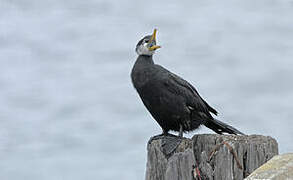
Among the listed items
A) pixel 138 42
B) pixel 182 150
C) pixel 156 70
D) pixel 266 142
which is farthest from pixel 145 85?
pixel 266 142

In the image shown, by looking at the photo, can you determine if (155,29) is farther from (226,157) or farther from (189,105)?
(226,157)

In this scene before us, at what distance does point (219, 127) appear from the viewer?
23.4 feet

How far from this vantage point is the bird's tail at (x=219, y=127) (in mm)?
6938

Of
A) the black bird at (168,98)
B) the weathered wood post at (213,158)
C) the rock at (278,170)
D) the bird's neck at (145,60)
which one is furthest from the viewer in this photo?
the bird's neck at (145,60)

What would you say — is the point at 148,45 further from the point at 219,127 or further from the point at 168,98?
the point at 219,127

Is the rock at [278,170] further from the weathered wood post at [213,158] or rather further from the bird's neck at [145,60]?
the bird's neck at [145,60]

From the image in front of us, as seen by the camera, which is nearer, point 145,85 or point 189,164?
point 189,164

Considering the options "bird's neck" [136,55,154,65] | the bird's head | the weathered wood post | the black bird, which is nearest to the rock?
the weathered wood post

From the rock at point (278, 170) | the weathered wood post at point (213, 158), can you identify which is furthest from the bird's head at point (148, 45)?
the rock at point (278, 170)

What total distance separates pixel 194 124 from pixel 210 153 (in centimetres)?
228

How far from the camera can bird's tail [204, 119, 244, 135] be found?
6938 mm

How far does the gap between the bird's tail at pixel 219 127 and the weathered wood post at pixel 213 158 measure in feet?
6.56

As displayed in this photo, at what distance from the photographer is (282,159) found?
8.41 feet

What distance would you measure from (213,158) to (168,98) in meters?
2.27
